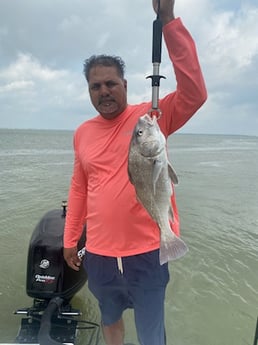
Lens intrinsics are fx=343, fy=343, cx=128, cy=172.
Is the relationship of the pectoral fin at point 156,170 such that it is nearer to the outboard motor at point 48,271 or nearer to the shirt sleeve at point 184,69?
the shirt sleeve at point 184,69

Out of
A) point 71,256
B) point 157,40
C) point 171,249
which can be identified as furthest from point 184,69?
point 71,256

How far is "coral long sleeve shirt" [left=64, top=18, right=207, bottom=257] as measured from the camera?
219 centimetres

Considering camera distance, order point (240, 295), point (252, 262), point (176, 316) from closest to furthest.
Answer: point (176, 316)
point (240, 295)
point (252, 262)

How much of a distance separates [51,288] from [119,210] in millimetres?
1518

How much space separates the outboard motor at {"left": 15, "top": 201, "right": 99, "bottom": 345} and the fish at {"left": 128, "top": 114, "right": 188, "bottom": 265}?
4.93 ft

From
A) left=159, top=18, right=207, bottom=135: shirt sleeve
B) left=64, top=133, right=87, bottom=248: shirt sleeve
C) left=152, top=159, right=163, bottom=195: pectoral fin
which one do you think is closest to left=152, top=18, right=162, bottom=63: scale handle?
left=159, top=18, right=207, bottom=135: shirt sleeve

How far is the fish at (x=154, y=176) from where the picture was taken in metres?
2.09

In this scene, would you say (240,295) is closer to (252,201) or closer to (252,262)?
(252,262)

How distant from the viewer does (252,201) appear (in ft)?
36.0

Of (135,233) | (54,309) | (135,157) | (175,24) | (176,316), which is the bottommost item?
(176,316)

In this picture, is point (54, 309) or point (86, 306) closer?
point (54, 309)

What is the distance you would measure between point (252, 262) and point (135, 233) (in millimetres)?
4094

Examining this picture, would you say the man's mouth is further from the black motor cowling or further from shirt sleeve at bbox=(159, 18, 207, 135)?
the black motor cowling

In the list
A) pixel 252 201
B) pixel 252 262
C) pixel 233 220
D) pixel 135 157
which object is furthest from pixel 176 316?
pixel 252 201
